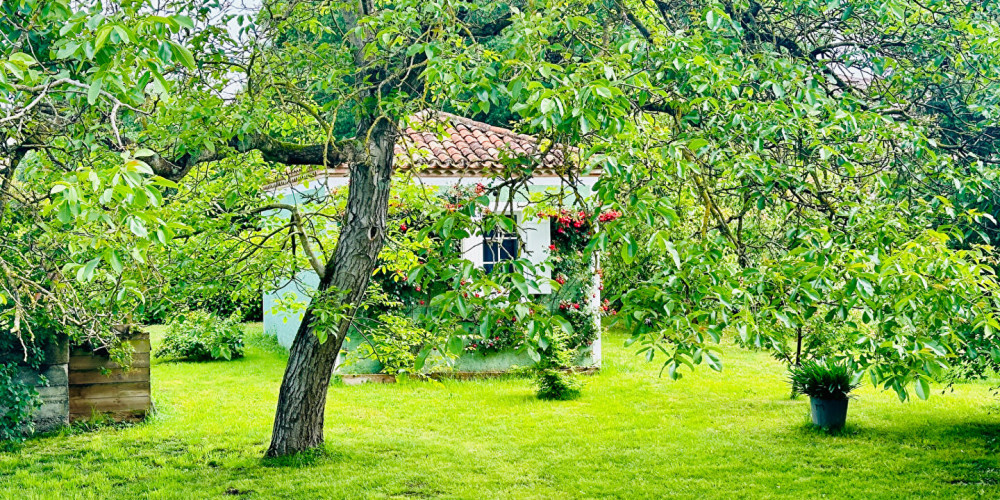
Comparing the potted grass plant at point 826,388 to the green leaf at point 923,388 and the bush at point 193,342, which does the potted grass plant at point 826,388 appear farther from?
the bush at point 193,342

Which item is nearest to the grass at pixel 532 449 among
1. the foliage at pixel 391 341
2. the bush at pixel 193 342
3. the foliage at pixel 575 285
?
the foliage at pixel 391 341

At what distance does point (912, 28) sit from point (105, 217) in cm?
556

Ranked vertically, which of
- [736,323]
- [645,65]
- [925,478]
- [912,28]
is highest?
[912,28]

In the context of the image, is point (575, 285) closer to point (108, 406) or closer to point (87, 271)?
point (108, 406)

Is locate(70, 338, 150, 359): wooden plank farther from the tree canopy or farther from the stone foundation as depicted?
the tree canopy

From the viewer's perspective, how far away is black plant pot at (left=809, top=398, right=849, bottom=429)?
8828 mm

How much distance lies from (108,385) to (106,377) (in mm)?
96

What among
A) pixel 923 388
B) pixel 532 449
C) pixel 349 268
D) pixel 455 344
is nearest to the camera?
pixel 923 388

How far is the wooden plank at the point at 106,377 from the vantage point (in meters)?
9.15

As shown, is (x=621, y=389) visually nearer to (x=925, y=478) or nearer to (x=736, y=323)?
(x=925, y=478)

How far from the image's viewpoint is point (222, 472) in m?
7.45

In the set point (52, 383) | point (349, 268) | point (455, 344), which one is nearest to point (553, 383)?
point (349, 268)

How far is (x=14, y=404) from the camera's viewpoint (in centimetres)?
824

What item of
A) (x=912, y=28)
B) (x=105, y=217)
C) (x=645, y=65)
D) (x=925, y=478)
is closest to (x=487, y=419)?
(x=925, y=478)
